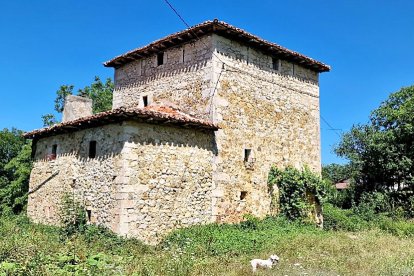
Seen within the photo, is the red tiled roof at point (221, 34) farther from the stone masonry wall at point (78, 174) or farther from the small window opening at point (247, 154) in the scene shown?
the stone masonry wall at point (78, 174)

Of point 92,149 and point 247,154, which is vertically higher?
point 247,154

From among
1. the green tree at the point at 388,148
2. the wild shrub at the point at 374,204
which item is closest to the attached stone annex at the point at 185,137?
the wild shrub at the point at 374,204

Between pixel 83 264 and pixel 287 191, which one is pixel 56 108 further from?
pixel 83 264

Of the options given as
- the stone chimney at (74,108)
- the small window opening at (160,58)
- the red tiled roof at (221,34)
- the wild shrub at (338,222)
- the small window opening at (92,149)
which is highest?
the red tiled roof at (221,34)

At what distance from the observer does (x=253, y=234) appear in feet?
43.3

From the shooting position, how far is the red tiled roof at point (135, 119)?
463 inches

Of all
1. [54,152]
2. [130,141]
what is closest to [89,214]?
[130,141]

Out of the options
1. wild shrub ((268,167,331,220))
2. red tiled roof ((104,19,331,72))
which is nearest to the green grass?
wild shrub ((268,167,331,220))

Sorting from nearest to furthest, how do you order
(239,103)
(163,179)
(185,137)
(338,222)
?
1. (163,179)
2. (185,137)
3. (239,103)
4. (338,222)

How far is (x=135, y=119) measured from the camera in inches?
480

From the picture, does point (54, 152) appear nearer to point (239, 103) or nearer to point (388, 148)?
point (239, 103)

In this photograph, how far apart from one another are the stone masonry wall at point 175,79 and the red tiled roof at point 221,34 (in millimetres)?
276

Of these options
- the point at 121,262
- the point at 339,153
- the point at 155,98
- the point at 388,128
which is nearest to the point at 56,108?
the point at 155,98

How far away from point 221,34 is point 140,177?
634 centimetres
